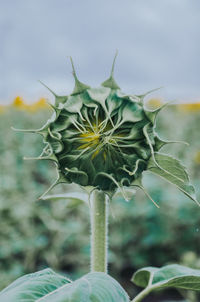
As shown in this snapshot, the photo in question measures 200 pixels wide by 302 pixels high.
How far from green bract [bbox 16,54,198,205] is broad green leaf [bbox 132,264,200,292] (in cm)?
11

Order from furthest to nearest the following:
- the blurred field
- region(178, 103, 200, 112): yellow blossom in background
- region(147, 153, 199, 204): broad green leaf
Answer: region(178, 103, 200, 112): yellow blossom in background < the blurred field < region(147, 153, 199, 204): broad green leaf

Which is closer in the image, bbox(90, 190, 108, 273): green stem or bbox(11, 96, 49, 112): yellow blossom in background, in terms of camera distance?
bbox(90, 190, 108, 273): green stem

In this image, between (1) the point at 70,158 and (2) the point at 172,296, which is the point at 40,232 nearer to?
(2) the point at 172,296

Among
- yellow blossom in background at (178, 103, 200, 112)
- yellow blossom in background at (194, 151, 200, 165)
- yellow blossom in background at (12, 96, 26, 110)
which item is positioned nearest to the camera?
yellow blossom in background at (194, 151, 200, 165)

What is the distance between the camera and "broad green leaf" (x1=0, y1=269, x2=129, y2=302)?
455mm

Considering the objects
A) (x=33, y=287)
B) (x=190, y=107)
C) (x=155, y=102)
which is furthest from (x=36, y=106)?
(x=33, y=287)

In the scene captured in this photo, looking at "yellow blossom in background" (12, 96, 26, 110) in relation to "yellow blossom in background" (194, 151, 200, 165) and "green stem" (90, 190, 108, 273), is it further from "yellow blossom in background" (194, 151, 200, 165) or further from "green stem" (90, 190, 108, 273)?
"green stem" (90, 190, 108, 273)

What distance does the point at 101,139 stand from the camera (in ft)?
1.76

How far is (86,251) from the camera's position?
219 centimetres

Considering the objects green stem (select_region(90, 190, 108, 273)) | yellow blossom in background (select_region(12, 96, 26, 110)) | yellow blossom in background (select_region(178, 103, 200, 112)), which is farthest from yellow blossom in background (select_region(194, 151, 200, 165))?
green stem (select_region(90, 190, 108, 273))

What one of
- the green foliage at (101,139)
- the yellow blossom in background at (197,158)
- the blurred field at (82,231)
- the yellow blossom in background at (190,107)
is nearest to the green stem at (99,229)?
the green foliage at (101,139)

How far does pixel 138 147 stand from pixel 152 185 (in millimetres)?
1886

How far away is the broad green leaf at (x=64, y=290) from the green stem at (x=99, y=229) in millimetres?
66

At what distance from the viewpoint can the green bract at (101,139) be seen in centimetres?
54
